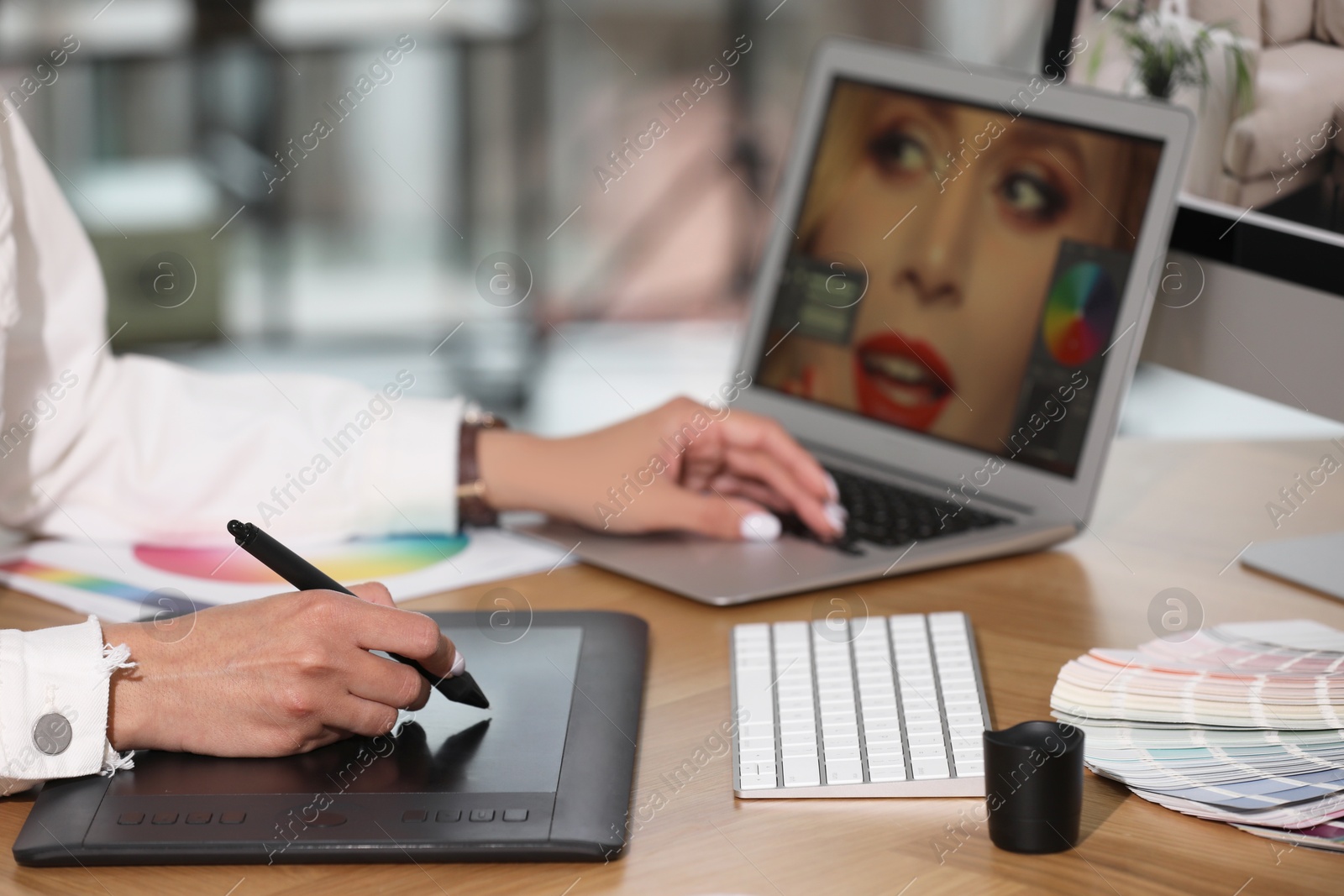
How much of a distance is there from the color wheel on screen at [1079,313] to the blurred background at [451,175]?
9.06ft

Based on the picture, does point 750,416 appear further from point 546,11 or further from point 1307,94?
point 546,11

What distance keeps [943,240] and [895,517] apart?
27 centimetres

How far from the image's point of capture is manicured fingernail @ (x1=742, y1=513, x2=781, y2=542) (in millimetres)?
1093

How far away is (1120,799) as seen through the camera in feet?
2.33

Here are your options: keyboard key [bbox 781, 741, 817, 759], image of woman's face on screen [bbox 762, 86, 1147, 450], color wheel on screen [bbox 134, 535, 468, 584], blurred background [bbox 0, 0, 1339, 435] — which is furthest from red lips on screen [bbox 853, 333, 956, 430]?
blurred background [bbox 0, 0, 1339, 435]

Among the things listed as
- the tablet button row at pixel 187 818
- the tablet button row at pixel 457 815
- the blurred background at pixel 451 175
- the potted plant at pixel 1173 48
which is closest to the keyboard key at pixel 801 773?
the tablet button row at pixel 457 815

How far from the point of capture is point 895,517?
3.63 feet

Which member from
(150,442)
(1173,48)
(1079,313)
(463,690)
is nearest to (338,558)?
(150,442)

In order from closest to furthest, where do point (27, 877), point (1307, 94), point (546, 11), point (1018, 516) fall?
point (27, 877) → point (1307, 94) → point (1018, 516) → point (546, 11)

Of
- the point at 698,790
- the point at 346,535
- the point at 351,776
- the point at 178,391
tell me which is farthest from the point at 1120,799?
the point at 178,391

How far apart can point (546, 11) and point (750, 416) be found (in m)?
3.59

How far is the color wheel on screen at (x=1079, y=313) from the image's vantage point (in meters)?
1.10

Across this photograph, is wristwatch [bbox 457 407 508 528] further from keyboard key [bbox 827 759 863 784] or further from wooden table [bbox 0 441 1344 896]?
keyboard key [bbox 827 759 863 784]

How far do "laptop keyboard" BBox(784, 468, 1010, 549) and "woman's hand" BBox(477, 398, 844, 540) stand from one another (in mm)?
17
